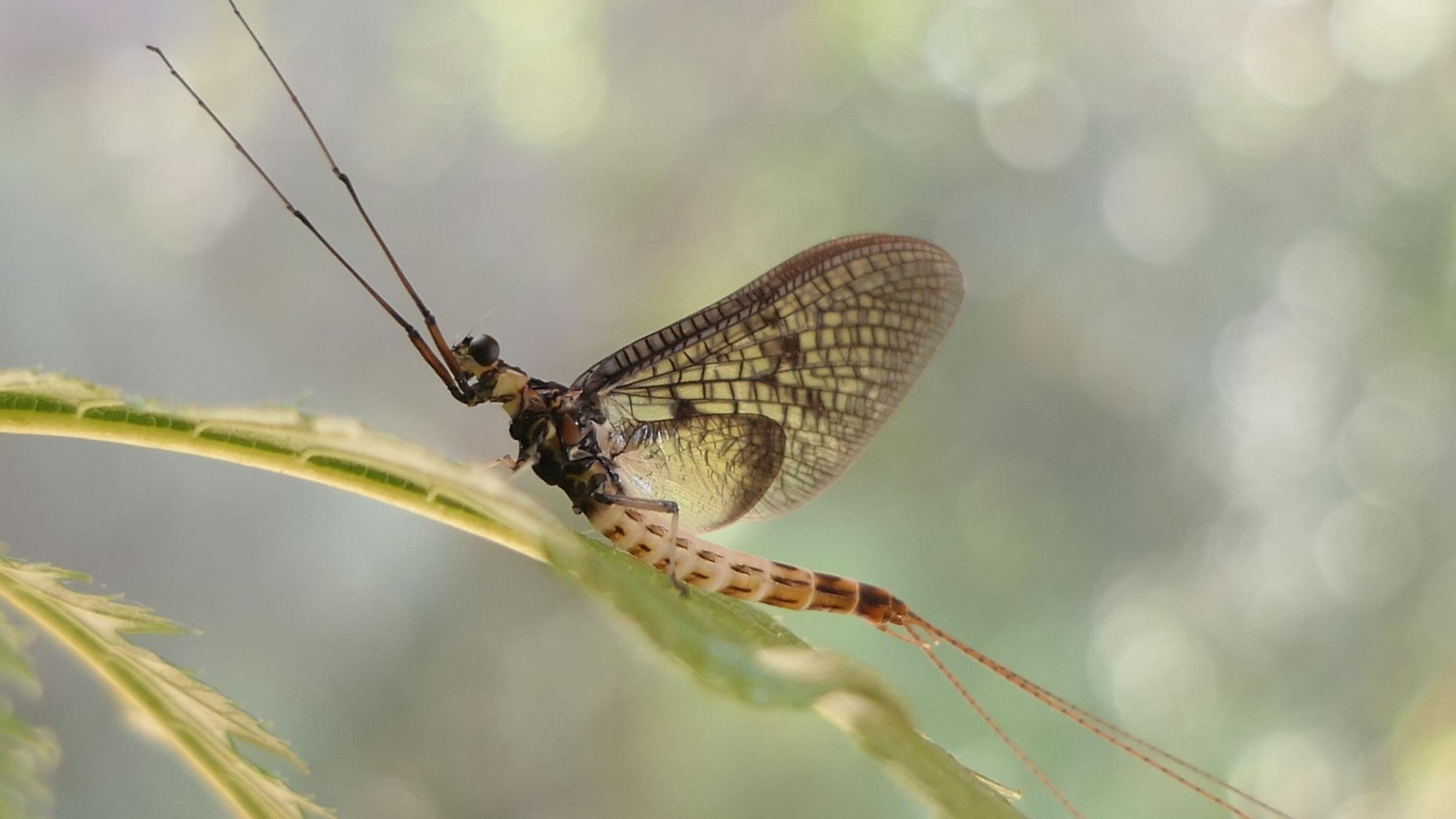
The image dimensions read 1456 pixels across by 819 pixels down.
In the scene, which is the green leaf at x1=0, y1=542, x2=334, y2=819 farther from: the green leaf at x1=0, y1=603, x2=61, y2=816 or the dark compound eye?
the dark compound eye

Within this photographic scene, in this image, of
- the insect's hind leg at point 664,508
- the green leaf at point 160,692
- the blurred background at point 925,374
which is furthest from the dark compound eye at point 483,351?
the blurred background at point 925,374

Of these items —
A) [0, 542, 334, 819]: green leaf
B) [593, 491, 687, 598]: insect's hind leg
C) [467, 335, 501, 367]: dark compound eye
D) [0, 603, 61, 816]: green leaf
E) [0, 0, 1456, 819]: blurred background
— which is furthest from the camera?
[0, 0, 1456, 819]: blurred background

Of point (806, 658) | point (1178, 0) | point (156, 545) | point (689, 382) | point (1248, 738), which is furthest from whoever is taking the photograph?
point (1178, 0)

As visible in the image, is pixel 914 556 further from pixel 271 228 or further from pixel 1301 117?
pixel 271 228

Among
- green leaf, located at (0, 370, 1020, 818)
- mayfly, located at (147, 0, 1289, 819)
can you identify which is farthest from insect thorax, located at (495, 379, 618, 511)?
green leaf, located at (0, 370, 1020, 818)

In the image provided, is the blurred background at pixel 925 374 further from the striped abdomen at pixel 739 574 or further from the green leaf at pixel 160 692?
the green leaf at pixel 160 692

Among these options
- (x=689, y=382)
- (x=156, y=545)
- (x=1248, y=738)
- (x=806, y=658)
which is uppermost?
(x=1248, y=738)

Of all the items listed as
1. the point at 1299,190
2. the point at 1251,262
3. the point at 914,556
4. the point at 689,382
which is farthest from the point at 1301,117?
the point at 689,382
